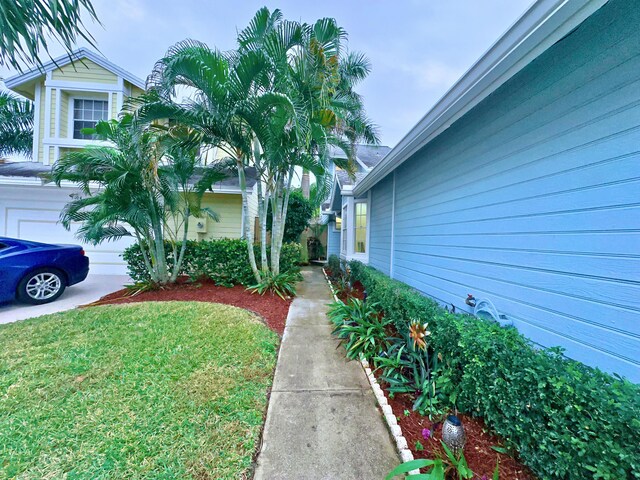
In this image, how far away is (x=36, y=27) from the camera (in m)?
2.28

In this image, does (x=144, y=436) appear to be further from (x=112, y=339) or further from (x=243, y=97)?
(x=243, y=97)

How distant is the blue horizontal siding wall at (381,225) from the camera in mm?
6043

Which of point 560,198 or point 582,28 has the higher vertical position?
point 582,28

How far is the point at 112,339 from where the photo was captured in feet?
11.4

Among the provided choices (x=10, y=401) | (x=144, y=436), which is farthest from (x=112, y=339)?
(x=144, y=436)

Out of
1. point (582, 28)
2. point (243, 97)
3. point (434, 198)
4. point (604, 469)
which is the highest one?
point (243, 97)

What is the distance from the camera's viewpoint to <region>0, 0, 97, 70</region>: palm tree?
6.97 ft

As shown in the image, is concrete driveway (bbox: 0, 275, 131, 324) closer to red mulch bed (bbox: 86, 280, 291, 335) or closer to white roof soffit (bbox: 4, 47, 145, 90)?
red mulch bed (bbox: 86, 280, 291, 335)

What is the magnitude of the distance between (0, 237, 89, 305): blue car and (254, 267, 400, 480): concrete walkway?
565 centimetres

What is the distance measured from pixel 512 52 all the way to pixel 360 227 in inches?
271

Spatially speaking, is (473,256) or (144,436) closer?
(144,436)

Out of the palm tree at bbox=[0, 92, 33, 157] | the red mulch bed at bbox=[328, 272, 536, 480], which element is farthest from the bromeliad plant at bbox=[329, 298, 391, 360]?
the palm tree at bbox=[0, 92, 33, 157]

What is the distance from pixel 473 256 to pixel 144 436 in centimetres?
357

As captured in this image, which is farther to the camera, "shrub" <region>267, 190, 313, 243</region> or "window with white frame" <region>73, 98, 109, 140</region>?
"shrub" <region>267, 190, 313, 243</region>
